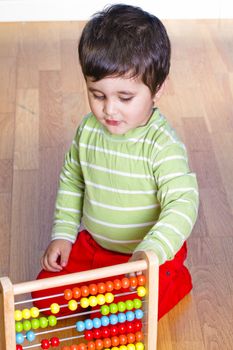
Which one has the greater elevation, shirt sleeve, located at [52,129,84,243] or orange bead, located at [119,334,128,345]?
shirt sleeve, located at [52,129,84,243]

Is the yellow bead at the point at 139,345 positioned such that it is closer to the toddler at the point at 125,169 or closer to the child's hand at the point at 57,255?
the toddler at the point at 125,169

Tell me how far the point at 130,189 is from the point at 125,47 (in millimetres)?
279

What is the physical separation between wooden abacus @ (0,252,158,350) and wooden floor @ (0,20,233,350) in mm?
243

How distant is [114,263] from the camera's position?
1515 mm

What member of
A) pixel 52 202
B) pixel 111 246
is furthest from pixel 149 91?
pixel 52 202

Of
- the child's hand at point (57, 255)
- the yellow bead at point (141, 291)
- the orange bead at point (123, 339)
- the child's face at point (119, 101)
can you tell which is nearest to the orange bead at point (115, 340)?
the orange bead at point (123, 339)

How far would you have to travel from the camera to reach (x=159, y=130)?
4.55 feet

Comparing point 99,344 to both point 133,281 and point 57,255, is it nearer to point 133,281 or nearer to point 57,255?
point 133,281

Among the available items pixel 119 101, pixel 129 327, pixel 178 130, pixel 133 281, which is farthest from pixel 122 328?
pixel 178 130

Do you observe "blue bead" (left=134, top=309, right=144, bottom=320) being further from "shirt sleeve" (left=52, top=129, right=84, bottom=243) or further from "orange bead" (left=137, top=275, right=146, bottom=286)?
"shirt sleeve" (left=52, top=129, right=84, bottom=243)

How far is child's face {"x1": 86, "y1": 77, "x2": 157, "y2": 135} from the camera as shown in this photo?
1272 mm

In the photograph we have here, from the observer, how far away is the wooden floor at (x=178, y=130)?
155cm

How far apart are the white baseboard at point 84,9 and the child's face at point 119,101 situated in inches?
58.5

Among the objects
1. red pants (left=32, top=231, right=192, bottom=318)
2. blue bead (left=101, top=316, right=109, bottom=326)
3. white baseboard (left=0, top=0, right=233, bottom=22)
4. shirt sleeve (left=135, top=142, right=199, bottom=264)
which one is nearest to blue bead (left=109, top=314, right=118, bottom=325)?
blue bead (left=101, top=316, right=109, bottom=326)
